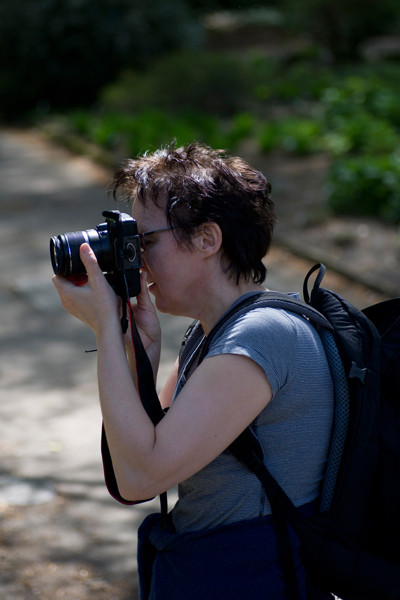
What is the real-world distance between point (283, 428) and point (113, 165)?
29.6 feet

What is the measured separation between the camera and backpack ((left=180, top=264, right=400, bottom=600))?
65.7 inches

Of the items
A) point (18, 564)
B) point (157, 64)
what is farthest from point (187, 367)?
point (157, 64)

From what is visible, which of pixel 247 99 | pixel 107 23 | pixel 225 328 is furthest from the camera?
pixel 107 23

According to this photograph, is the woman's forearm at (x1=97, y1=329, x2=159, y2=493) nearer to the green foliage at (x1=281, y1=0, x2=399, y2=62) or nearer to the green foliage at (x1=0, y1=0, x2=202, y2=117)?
the green foliage at (x1=0, y1=0, x2=202, y2=117)

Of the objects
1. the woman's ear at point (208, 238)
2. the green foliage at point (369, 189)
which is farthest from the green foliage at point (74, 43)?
the woman's ear at point (208, 238)

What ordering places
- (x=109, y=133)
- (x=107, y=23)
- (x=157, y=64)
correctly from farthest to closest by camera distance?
(x=107, y=23) → (x=157, y=64) → (x=109, y=133)

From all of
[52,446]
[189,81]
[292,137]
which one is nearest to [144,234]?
[52,446]

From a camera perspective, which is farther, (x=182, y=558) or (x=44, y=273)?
(x=44, y=273)

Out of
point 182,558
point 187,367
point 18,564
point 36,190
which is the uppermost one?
point 187,367

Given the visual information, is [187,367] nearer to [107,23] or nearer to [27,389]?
[27,389]

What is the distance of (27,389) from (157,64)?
10.8 m

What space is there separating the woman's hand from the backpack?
0.22 meters

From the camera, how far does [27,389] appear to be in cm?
462

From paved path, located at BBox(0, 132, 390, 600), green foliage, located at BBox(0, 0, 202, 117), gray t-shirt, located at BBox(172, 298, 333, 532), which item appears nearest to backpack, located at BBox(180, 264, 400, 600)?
gray t-shirt, located at BBox(172, 298, 333, 532)
